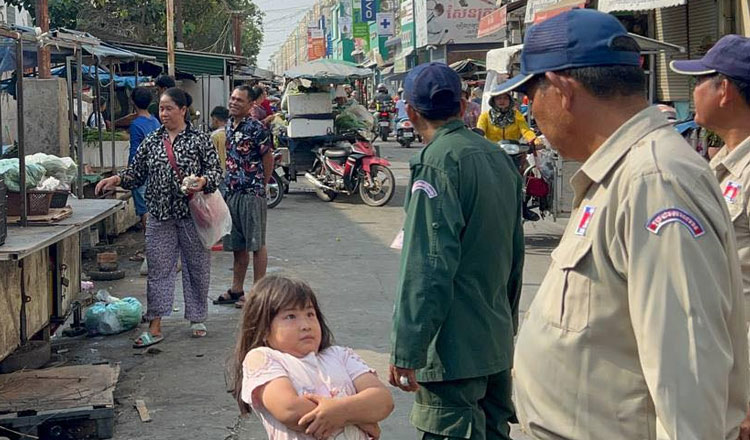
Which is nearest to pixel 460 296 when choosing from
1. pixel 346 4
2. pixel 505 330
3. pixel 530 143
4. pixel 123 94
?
pixel 505 330

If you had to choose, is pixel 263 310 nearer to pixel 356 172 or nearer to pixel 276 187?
pixel 356 172

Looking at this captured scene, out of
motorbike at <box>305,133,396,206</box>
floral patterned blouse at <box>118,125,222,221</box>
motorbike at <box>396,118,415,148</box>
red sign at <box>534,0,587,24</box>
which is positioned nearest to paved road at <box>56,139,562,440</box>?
motorbike at <box>305,133,396,206</box>

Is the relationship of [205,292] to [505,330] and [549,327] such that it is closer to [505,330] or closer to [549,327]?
[505,330]

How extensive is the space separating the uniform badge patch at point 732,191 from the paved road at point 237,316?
2700 millimetres

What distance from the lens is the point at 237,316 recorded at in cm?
804

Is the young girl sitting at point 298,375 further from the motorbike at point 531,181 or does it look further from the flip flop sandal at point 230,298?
the motorbike at point 531,181

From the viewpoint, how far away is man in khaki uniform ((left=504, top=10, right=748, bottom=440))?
72.4 inches

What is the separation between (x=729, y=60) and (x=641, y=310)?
5.13 ft

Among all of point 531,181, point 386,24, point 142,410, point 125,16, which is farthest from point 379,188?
point 386,24

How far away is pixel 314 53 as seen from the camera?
85938 mm

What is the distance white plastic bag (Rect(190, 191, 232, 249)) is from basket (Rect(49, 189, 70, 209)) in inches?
42.2

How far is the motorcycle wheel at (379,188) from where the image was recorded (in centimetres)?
1502

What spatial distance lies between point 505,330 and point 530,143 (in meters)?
8.07

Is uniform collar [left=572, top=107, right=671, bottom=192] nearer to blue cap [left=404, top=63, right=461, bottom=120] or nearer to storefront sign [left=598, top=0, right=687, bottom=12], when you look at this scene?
blue cap [left=404, top=63, right=461, bottom=120]
